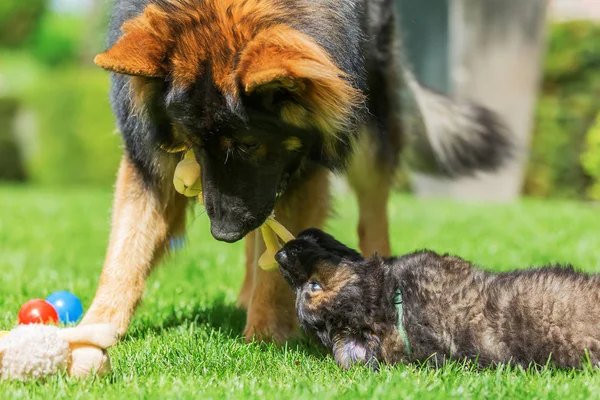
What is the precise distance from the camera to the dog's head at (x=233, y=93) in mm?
2977

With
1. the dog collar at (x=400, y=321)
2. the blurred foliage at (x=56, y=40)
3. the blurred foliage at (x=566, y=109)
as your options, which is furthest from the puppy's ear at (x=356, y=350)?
the blurred foliage at (x=56, y=40)

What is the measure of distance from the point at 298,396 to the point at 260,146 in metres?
1.14

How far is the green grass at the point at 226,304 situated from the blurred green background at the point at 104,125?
2938mm

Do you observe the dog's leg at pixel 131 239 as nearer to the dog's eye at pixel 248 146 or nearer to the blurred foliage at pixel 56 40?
the dog's eye at pixel 248 146

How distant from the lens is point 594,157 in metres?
11.4

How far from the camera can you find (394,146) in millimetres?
5094

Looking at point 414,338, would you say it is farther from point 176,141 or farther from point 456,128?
point 456,128

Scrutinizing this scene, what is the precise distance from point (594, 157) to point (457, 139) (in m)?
6.38

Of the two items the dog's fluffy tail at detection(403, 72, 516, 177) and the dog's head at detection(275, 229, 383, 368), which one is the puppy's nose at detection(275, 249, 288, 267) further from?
the dog's fluffy tail at detection(403, 72, 516, 177)

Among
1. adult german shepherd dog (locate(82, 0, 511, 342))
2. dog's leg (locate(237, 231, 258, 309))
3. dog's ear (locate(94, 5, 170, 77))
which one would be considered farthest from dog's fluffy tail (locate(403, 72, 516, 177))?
dog's ear (locate(94, 5, 170, 77))

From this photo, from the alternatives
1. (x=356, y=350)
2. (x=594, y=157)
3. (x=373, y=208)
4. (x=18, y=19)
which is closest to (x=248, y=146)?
(x=356, y=350)

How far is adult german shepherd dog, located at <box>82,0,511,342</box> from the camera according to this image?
9.91ft

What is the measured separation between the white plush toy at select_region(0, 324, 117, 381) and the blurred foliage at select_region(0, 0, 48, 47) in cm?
3129

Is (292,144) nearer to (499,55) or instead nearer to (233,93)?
(233,93)
